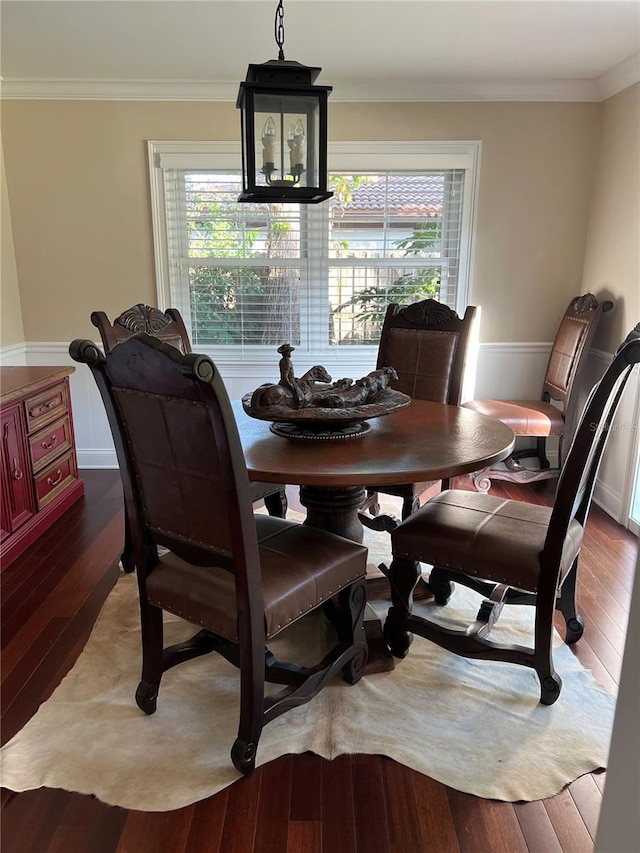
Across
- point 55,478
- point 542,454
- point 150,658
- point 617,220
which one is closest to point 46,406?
point 55,478

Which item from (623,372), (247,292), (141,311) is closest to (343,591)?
(623,372)

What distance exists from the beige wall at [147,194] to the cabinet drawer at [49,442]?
836 mm

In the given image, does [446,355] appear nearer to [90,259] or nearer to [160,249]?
[160,249]

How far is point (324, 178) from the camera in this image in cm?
188

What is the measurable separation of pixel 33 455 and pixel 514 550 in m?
2.40

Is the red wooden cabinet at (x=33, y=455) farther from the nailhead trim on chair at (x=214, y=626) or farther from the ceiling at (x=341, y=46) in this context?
the ceiling at (x=341, y=46)

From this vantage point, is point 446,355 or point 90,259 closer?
point 446,355

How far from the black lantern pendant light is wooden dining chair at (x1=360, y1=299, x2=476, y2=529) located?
113cm

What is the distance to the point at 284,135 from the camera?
72.4 inches

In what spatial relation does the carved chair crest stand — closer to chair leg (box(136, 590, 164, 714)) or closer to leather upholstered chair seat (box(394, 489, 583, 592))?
chair leg (box(136, 590, 164, 714))

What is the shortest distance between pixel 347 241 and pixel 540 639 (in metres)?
2.83

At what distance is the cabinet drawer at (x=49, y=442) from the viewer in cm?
303

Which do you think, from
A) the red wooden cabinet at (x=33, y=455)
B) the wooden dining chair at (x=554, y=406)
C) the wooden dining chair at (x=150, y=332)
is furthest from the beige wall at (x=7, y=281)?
the wooden dining chair at (x=554, y=406)

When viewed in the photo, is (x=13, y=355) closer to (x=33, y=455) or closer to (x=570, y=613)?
(x=33, y=455)
